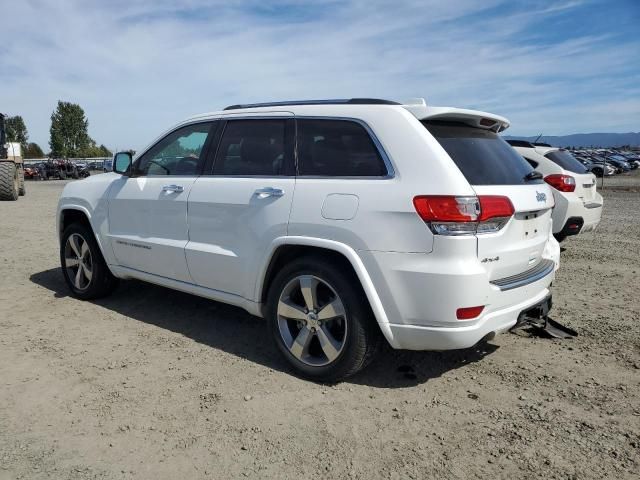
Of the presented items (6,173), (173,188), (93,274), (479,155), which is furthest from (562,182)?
(6,173)

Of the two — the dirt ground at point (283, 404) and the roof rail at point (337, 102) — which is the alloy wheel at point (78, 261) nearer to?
the dirt ground at point (283, 404)

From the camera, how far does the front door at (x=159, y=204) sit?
168 inches

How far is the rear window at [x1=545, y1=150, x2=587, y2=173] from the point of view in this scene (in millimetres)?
7453

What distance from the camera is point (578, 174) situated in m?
7.43

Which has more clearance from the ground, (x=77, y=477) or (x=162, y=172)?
(x=162, y=172)

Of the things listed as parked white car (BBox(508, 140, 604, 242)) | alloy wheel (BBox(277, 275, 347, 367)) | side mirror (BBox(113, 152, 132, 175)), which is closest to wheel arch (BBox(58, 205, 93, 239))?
side mirror (BBox(113, 152, 132, 175))

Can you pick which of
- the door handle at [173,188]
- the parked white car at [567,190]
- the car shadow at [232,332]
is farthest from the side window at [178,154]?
the parked white car at [567,190]

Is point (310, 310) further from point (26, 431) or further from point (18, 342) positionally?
point (18, 342)

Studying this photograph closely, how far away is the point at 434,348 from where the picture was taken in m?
3.13

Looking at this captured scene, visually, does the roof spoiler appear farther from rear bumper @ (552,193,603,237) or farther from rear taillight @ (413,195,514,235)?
rear bumper @ (552,193,603,237)

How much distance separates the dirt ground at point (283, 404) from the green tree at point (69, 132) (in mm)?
96568

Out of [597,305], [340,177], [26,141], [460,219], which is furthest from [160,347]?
[26,141]

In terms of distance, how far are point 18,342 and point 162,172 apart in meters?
1.82

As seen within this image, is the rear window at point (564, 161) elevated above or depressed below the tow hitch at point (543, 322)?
above
